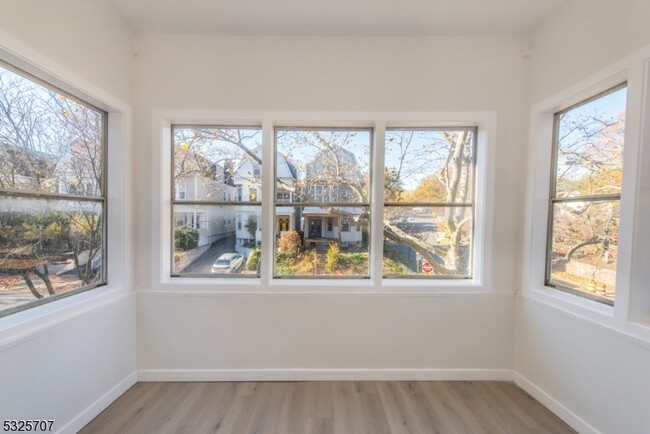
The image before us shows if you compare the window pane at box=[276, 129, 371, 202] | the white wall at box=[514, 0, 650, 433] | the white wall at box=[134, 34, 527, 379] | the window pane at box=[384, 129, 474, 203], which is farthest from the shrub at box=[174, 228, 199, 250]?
the white wall at box=[514, 0, 650, 433]

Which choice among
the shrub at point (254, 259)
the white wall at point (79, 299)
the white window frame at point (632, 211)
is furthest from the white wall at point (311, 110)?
the white window frame at point (632, 211)

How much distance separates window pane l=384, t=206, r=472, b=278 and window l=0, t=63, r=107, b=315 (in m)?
2.43

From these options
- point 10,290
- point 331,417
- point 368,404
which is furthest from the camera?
point 368,404

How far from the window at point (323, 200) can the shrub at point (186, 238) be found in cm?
76

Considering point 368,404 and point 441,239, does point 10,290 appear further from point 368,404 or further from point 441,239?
point 441,239

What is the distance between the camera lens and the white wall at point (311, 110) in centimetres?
222

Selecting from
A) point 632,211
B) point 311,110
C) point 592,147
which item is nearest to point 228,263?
point 311,110

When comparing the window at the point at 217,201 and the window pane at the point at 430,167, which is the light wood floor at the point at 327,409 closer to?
the window at the point at 217,201

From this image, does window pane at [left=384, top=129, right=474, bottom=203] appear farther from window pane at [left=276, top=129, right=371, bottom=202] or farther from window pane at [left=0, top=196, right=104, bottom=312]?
window pane at [left=0, top=196, right=104, bottom=312]

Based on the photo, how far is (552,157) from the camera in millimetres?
2121

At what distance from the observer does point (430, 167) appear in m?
2.42

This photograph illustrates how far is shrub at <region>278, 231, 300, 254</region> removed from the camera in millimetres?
2439

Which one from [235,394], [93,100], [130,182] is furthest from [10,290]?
[235,394]

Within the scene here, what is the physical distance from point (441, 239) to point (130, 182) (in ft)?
9.25
